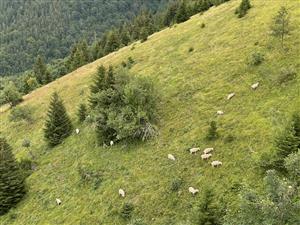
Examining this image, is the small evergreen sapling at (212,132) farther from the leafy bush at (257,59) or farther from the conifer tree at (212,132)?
the leafy bush at (257,59)

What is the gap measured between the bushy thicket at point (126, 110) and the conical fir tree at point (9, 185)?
1063 cm

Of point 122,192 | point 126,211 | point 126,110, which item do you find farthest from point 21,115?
point 126,211

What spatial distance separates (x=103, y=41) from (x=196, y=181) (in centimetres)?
9318

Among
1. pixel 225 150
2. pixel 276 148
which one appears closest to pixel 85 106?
pixel 225 150

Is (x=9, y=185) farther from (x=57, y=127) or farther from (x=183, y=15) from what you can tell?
(x=183, y=15)

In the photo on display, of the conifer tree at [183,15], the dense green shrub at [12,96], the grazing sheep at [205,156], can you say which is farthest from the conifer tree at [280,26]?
the dense green shrub at [12,96]

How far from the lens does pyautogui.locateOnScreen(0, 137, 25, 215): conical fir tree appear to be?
50438mm

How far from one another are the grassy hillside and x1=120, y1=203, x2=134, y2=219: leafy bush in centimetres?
57

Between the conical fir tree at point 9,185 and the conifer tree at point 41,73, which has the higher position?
the conical fir tree at point 9,185

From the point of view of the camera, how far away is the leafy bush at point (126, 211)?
1560 inches

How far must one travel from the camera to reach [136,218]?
3859 centimetres

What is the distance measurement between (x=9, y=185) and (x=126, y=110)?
52.2 feet

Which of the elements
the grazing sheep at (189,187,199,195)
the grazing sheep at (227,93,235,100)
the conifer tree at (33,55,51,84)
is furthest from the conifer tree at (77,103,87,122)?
the conifer tree at (33,55,51,84)

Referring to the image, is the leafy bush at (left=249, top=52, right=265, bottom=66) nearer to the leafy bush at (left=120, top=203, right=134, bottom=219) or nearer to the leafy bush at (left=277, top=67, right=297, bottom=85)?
the leafy bush at (left=277, top=67, right=297, bottom=85)
